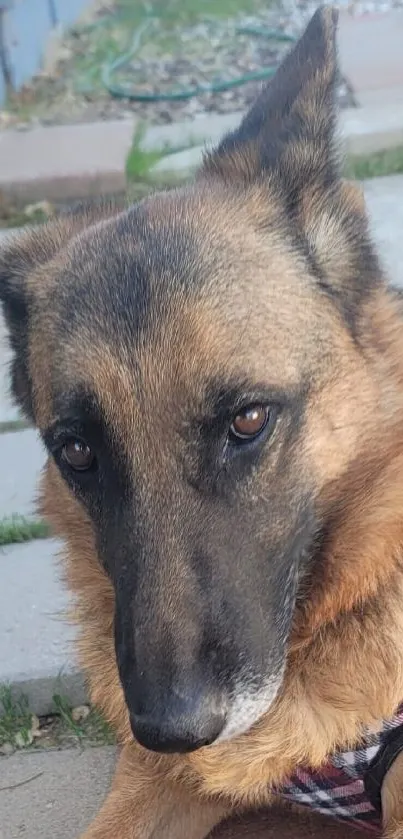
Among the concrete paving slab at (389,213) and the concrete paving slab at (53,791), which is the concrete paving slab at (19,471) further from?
the concrete paving slab at (389,213)

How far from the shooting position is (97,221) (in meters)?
2.79

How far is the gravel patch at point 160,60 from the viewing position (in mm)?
7906

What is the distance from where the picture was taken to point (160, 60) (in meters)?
9.17

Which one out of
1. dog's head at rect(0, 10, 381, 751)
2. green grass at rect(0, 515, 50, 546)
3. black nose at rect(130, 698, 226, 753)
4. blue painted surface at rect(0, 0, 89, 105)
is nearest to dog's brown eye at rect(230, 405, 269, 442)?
dog's head at rect(0, 10, 381, 751)

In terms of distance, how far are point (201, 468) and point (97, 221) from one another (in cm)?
100

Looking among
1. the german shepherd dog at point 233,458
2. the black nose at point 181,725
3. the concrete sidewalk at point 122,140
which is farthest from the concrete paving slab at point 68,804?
the concrete sidewalk at point 122,140

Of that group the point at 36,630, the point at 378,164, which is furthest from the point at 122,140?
the point at 36,630

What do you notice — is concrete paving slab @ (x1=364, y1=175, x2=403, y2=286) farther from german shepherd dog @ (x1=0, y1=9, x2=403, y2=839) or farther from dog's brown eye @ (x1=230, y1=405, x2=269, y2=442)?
dog's brown eye @ (x1=230, y1=405, x2=269, y2=442)

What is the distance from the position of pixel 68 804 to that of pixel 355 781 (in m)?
0.96

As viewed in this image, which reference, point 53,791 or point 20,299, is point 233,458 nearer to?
point 20,299

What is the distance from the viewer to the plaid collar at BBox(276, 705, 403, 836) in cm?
224

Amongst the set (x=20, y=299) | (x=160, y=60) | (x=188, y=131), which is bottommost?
(x=188, y=131)

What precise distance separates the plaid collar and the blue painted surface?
6.63m

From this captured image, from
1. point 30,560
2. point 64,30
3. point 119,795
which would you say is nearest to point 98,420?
point 119,795
